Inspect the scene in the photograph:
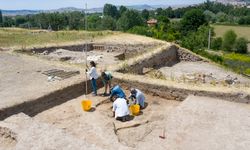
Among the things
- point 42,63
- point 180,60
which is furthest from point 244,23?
point 42,63

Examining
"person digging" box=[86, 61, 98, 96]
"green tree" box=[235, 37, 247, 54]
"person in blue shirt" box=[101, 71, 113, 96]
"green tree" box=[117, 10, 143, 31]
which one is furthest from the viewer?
"green tree" box=[117, 10, 143, 31]

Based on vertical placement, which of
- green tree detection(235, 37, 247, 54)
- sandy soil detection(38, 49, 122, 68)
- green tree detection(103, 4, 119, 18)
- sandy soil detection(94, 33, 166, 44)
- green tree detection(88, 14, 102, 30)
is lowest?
green tree detection(235, 37, 247, 54)

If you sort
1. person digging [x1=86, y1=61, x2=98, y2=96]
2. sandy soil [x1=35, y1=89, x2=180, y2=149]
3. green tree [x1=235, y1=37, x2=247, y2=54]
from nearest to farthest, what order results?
1. sandy soil [x1=35, y1=89, x2=180, y2=149]
2. person digging [x1=86, y1=61, x2=98, y2=96]
3. green tree [x1=235, y1=37, x2=247, y2=54]

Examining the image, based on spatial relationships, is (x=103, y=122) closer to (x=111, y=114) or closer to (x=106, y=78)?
(x=111, y=114)

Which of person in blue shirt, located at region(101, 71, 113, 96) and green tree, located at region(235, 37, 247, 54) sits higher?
person in blue shirt, located at region(101, 71, 113, 96)

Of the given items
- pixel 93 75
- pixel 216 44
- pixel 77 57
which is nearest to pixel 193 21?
pixel 216 44

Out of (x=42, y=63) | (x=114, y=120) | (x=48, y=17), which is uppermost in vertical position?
(x=48, y=17)

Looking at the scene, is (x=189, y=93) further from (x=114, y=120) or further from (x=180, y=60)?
(x=180, y=60)

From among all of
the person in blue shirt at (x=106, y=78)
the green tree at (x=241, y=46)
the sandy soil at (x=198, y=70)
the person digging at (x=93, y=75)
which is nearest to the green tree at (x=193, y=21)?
the green tree at (x=241, y=46)

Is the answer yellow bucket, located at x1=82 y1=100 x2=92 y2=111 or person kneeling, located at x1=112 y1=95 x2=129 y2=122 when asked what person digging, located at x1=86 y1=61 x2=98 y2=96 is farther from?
person kneeling, located at x1=112 y1=95 x2=129 y2=122

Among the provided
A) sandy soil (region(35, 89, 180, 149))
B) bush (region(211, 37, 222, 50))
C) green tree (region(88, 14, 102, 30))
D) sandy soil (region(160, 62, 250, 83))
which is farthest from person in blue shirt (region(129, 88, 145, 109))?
green tree (region(88, 14, 102, 30))

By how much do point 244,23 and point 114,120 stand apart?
7116cm

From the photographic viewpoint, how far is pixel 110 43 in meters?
19.5

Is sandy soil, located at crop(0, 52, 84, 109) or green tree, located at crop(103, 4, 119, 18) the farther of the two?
green tree, located at crop(103, 4, 119, 18)
